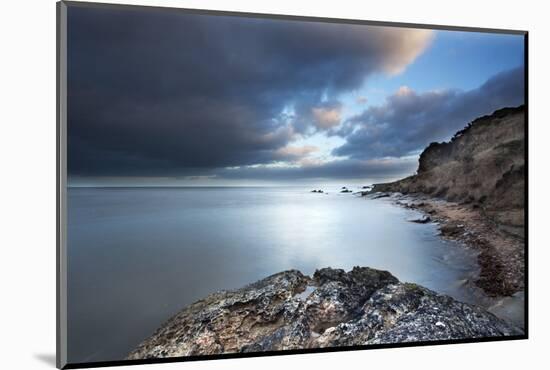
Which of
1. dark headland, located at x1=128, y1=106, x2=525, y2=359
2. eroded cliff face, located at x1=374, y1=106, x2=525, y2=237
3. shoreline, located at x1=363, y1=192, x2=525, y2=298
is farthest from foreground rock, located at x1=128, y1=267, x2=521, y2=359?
eroded cliff face, located at x1=374, y1=106, x2=525, y2=237

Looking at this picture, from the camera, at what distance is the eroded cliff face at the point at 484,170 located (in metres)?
2.63

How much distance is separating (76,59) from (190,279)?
1465mm

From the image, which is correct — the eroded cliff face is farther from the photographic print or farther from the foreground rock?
the foreground rock

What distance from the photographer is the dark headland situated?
2330 millimetres

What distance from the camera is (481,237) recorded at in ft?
8.66

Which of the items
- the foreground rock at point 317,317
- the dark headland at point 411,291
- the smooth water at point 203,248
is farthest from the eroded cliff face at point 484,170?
the foreground rock at point 317,317

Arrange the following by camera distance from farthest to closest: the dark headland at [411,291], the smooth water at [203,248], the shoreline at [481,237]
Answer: the shoreline at [481,237]
the dark headland at [411,291]
the smooth water at [203,248]

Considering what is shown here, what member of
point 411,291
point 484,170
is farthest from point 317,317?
point 484,170

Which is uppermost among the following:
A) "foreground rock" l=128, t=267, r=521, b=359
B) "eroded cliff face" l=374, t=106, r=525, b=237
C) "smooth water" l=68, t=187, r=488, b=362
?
"eroded cliff face" l=374, t=106, r=525, b=237

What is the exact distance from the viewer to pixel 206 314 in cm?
231

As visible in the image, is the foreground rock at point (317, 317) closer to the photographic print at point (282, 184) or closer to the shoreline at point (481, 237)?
the photographic print at point (282, 184)

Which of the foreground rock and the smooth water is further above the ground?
the smooth water
